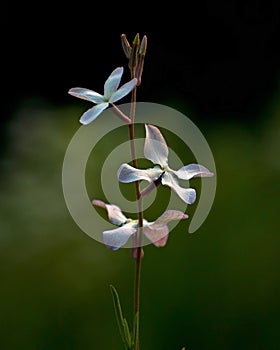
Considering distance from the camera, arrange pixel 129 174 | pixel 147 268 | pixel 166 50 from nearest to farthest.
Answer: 1. pixel 129 174
2. pixel 147 268
3. pixel 166 50

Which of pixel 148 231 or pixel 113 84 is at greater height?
pixel 113 84

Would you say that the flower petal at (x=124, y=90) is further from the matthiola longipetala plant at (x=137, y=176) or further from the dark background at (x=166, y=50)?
the dark background at (x=166, y=50)

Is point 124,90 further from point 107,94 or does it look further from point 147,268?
point 147,268

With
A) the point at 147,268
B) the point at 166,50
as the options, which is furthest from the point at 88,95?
the point at 166,50

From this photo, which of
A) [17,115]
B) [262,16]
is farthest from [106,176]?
[262,16]

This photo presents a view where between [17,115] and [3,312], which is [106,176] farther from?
[17,115]

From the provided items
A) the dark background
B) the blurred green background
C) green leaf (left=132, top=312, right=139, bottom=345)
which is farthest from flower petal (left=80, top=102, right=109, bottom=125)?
the dark background
